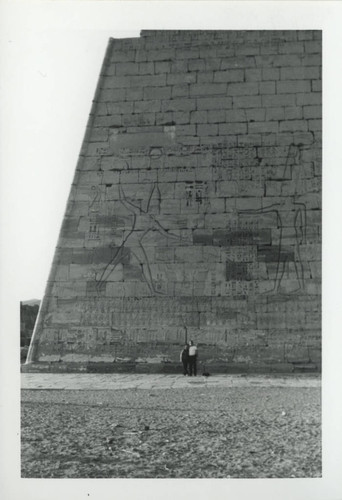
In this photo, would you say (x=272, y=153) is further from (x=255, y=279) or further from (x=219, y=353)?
(x=219, y=353)

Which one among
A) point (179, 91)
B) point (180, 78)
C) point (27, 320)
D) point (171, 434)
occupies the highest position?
point (180, 78)

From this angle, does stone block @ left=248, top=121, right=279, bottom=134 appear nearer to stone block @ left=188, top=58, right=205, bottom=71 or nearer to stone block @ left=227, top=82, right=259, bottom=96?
stone block @ left=227, top=82, right=259, bottom=96

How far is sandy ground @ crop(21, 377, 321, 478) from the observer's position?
14.6 ft

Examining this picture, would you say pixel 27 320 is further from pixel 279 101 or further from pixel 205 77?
pixel 279 101

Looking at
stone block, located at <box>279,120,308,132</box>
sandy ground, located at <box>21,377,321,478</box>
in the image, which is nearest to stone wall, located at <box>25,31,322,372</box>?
stone block, located at <box>279,120,308,132</box>

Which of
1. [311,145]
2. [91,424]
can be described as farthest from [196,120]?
[91,424]

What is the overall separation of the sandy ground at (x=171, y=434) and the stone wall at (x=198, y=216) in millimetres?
2243

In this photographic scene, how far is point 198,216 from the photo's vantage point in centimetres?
953

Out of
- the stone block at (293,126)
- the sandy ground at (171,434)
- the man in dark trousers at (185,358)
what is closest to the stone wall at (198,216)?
the stone block at (293,126)

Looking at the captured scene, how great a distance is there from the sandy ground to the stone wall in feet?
7.36

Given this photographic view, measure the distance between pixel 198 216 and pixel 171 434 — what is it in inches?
189

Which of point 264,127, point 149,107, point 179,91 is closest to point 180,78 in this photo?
point 179,91

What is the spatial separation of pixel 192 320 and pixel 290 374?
153cm

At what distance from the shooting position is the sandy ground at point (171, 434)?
4.45 meters
